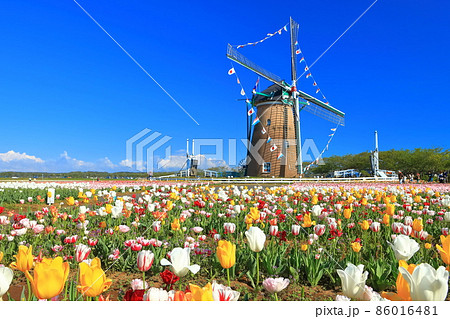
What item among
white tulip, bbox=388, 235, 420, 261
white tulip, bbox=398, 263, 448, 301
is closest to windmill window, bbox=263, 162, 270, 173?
white tulip, bbox=388, 235, 420, 261

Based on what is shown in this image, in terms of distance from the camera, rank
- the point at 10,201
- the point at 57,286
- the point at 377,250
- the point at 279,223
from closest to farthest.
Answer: the point at 57,286 → the point at 377,250 → the point at 279,223 → the point at 10,201

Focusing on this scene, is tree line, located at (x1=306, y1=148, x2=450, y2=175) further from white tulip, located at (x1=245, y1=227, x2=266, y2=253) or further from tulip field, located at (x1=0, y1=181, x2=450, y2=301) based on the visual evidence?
white tulip, located at (x1=245, y1=227, x2=266, y2=253)

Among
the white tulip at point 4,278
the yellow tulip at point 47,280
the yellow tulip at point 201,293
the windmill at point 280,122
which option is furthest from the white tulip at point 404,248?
the windmill at point 280,122

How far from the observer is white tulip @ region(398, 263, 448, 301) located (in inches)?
40.7

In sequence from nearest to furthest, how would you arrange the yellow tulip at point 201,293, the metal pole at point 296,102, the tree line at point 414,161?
the yellow tulip at point 201,293 < the metal pole at point 296,102 < the tree line at point 414,161

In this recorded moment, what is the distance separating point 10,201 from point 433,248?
368 inches

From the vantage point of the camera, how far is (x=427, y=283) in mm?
1042

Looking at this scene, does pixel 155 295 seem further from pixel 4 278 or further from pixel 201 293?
pixel 4 278

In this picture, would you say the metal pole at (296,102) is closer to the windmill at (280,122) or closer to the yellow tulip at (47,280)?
the windmill at (280,122)

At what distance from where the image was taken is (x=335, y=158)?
207 feet

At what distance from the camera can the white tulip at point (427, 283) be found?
1.03 m

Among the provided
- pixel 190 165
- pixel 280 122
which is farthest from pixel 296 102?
pixel 190 165
